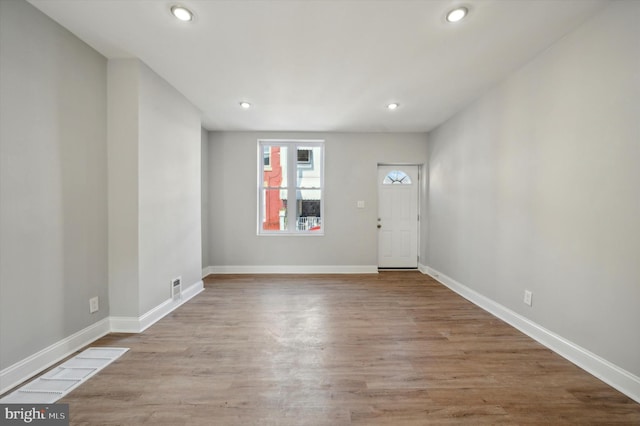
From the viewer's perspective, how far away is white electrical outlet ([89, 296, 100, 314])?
7.43 ft

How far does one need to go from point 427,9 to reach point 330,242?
3655 mm

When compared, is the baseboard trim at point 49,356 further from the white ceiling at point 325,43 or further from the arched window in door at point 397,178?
the arched window in door at point 397,178

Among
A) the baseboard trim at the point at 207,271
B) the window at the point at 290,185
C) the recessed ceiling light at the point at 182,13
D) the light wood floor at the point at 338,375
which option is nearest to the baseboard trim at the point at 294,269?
the baseboard trim at the point at 207,271

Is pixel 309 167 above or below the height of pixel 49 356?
above

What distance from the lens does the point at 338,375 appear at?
6.00ft

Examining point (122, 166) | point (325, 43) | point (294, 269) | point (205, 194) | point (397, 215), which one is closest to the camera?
point (325, 43)

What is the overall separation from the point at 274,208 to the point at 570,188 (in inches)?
160

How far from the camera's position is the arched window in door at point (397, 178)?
4.96m

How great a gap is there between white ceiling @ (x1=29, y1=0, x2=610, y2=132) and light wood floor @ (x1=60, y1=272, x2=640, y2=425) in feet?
8.76

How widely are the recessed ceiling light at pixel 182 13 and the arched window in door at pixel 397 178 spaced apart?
12.9 feet

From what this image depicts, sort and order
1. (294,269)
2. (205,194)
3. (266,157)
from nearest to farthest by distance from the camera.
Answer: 1. (205,194)
2. (294,269)
3. (266,157)

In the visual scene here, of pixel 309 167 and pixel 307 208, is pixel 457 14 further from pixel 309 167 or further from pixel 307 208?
pixel 307 208

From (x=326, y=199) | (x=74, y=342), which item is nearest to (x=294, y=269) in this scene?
(x=326, y=199)

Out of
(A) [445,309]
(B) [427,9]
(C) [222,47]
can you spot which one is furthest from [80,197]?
(A) [445,309]
